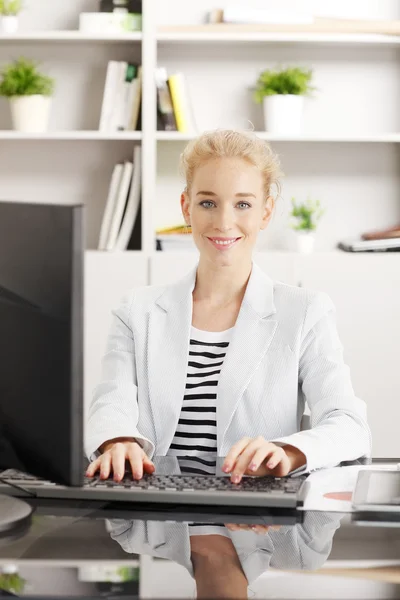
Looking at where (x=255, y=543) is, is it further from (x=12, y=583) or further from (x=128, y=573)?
(x=12, y=583)

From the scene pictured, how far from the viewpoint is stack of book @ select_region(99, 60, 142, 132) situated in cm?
379

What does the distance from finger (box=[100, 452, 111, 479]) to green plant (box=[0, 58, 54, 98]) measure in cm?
255

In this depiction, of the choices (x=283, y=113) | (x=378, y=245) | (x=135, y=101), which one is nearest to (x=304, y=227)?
(x=378, y=245)

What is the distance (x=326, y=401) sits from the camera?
183 cm

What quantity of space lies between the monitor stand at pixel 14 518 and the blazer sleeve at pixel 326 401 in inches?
18.0

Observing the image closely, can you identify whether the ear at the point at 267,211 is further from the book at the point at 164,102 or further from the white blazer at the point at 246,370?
the book at the point at 164,102

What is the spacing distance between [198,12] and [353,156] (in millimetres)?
902

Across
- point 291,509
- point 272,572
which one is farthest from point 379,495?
point 272,572

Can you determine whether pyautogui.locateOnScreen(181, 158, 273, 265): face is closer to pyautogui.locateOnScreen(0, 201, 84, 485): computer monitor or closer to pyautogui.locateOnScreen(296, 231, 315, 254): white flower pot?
pyautogui.locateOnScreen(0, 201, 84, 485): computer monitor

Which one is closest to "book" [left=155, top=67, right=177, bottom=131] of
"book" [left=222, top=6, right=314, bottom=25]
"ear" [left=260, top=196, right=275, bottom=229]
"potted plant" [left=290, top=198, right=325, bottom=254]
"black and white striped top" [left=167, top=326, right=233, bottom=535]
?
"book" [left=222, top=6, right=314, bottom=25]

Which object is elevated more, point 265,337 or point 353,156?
point 353,156

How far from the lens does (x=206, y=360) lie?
199 centimetres

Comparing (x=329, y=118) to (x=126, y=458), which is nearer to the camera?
(x=126, y=458)

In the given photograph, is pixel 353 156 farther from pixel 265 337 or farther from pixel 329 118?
pixel 265 337
